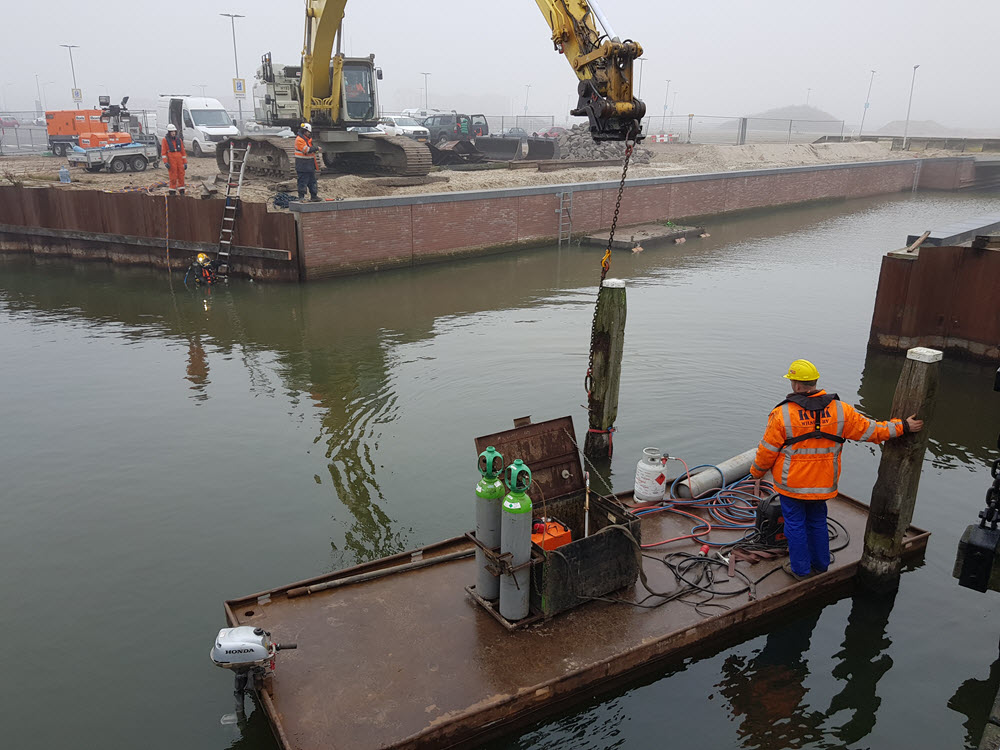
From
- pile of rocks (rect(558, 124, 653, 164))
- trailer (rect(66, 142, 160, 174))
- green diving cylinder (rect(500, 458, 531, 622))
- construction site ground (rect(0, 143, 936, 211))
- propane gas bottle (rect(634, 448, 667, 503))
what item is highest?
pile of rocks (rect(558, 124, 653, 164))

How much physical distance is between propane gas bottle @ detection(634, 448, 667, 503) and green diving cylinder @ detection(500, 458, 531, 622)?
95.0 inches

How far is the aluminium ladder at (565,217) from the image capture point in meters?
23.9

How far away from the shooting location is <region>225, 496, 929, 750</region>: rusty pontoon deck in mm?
4828

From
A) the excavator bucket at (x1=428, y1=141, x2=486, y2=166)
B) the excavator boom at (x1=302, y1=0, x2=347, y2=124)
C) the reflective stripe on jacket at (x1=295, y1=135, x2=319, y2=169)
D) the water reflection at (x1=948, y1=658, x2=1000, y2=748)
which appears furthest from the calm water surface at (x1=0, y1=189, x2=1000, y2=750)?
the excavator bucket at (x1=428, y1=141, x2=486, y2=166)

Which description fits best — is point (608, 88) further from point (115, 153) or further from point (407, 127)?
point (407, 127)

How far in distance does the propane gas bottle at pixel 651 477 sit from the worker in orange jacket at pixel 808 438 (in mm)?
1471

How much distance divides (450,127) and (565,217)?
2018 cm

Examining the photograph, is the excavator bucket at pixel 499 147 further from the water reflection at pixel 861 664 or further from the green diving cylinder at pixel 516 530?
the green diving cylinder at pixel 516 530

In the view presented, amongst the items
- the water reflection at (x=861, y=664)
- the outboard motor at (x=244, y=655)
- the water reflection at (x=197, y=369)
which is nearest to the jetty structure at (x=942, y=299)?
the water reflection at (x=861, y=664)

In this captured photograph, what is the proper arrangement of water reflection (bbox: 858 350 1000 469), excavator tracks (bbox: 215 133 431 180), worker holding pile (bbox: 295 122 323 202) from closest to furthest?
1. water reflection (bbox: 858 350 1000 469)
2. worker holding pile (bbox: 295 122 323 202)
3. excavator tracks (bbox: 215 133 431 180)

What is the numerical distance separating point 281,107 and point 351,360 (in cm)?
1279

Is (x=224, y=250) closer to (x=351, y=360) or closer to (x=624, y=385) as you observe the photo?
(x=351, y=360)

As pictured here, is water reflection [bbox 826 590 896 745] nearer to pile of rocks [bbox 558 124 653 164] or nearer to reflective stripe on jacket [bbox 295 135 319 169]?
reflective stripe on jacket [bbox 295 135 319 169]

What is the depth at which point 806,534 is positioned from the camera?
20.5ft
